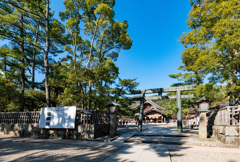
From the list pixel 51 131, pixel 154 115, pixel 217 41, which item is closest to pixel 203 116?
pixel 217 41

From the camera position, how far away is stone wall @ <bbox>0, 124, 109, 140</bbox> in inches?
346

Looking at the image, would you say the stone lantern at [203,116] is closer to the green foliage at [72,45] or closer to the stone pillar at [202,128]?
the stone pillar at [202,128]

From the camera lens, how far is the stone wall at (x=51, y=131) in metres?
8.80

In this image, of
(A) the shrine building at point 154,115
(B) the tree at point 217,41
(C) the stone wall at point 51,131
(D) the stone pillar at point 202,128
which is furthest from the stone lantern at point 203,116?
(A) the shrine building at point 154,115

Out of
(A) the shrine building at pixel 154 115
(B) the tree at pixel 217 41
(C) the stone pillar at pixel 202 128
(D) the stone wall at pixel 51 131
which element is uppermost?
(B) the tree at pixel 217 41

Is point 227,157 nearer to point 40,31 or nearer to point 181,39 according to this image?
point 181,39

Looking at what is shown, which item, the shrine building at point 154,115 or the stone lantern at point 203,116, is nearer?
the stone lantern at point 203,116


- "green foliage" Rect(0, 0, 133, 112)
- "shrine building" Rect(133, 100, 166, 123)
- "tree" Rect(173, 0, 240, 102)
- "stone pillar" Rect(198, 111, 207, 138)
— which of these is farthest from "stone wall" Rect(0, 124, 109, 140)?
"shrine building" Rect(133, 100, 166, 123)

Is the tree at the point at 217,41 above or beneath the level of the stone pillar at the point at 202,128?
above

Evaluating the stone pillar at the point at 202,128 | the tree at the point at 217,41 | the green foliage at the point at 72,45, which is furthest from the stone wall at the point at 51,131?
the tree at the point at 217,41

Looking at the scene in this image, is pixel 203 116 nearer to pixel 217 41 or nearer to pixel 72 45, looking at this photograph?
pixel 217 41

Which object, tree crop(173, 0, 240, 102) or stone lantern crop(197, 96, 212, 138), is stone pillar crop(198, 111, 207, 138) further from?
tree crop(173, 0, 240, 102)

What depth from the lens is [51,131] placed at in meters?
9.49

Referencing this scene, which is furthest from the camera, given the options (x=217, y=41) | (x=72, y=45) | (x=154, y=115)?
(x=154, y=115)
